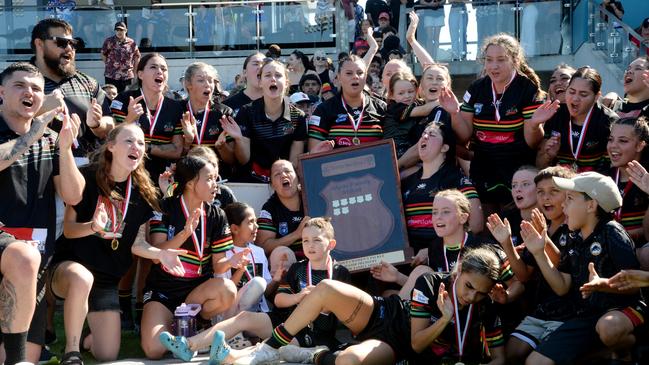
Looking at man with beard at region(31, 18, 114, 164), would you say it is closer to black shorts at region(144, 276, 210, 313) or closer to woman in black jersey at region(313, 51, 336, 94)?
black shorts at region(144, 276, 210, 313)

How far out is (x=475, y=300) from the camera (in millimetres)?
→ 6914

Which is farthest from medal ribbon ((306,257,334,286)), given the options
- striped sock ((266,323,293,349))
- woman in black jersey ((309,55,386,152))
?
woman in black jersey ((309,55,386,152))

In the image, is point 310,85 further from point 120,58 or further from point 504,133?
point 120,58

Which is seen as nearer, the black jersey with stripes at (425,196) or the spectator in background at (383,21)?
the black jersey with stripes at (425,196)

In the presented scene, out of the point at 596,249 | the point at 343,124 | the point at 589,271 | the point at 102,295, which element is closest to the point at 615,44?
the point at 343,124

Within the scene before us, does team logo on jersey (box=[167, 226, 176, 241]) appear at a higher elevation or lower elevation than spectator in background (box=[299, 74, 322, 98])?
lower

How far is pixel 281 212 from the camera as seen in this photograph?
873 cm

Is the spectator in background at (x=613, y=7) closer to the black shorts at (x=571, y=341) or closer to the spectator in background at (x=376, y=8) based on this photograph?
the spectator in background at (x=376, y=8)

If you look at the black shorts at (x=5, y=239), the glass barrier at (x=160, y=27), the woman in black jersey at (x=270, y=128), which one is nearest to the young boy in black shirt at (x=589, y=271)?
the woman in black jersey at (x=270, y=128)

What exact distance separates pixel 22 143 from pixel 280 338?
2180 mm

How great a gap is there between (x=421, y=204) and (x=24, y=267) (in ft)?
10.9

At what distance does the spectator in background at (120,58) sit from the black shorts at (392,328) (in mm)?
9072

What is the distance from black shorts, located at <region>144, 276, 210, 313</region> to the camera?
7684mm

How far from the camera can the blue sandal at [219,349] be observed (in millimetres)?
6855
